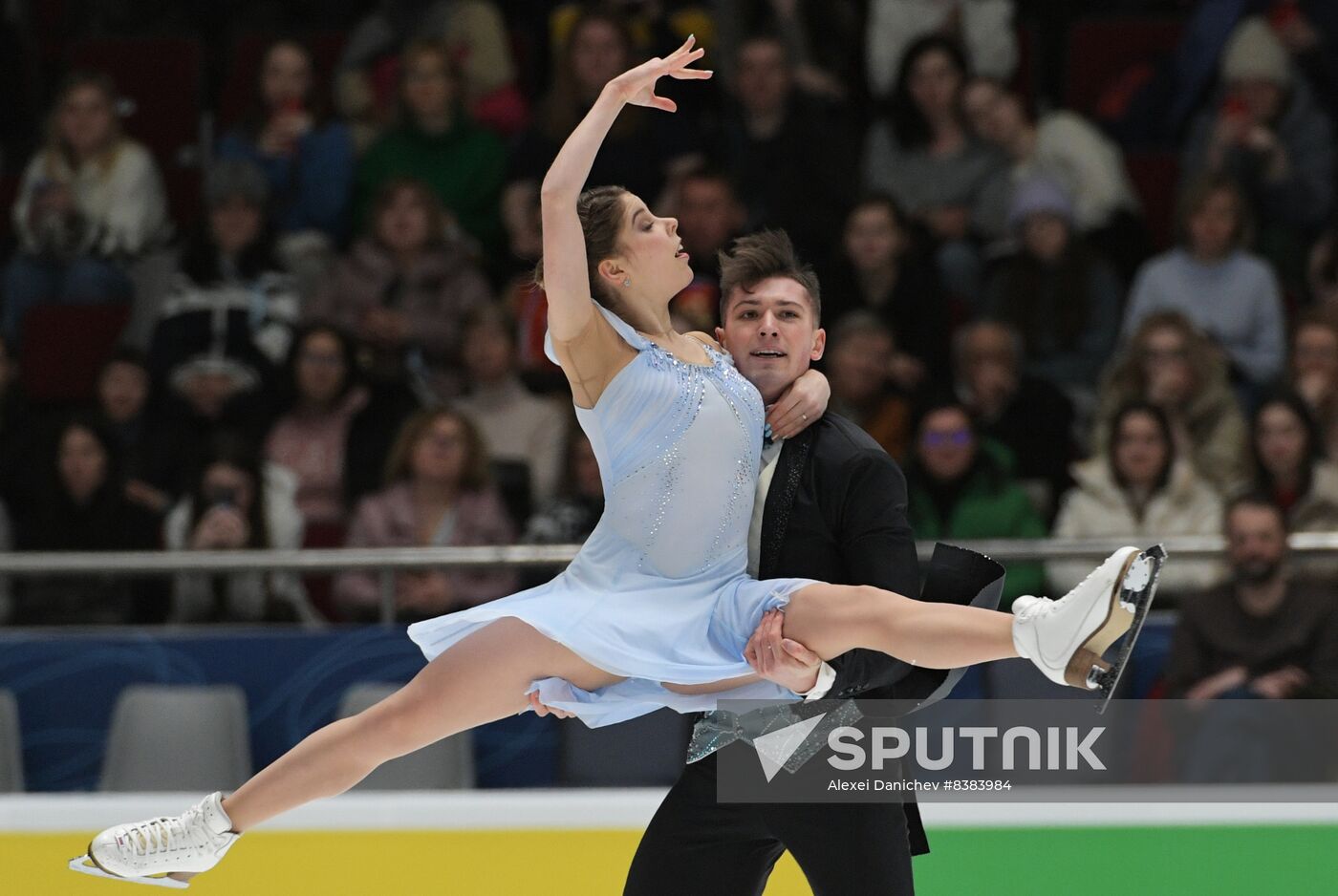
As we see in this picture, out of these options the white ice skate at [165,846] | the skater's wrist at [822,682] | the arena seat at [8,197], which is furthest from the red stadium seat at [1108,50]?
the white ice skate at [165,846]

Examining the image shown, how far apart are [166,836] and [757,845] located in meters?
1.04

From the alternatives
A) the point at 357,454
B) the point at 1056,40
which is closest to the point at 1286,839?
the point at 357,454

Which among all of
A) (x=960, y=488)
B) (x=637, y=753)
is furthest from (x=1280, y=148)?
(x=637, y=753)

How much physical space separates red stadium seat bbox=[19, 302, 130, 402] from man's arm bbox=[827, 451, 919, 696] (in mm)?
4133

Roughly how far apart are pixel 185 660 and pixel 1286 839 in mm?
2544

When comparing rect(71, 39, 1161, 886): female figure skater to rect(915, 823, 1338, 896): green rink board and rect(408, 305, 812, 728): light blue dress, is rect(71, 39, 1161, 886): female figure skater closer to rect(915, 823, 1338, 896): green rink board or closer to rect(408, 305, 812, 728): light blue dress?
rect(408, 305, 812, 728): light blue dress

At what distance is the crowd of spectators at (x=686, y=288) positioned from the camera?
5391 millimetres

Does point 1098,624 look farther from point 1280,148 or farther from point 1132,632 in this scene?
point 1280,148

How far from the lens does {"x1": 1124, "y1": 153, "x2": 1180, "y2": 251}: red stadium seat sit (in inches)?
273

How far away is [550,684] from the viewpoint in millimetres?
3127

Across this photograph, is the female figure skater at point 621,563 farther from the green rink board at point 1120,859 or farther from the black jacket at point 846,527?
the green rink board at point 1120,859

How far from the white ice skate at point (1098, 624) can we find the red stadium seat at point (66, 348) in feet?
14.8

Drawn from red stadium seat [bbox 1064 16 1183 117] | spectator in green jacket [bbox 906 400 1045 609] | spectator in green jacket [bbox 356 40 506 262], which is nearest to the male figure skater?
spectator in green jacket [bbox 906 400 1045 609]

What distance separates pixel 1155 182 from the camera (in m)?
6.94
